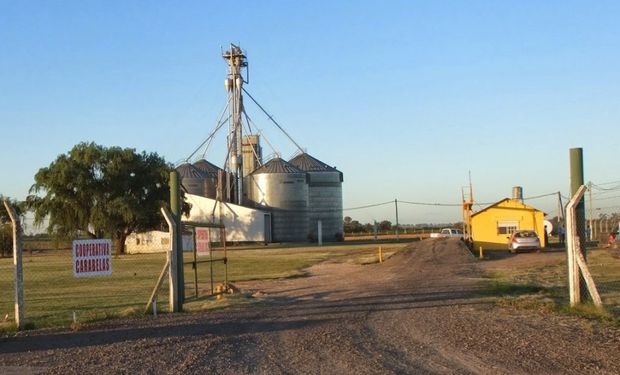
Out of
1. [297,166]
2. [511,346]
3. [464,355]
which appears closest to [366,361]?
[464,355]

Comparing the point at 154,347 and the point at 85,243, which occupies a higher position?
the point at 85,243

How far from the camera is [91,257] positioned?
1272 cm

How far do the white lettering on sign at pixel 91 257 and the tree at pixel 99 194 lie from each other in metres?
47.3

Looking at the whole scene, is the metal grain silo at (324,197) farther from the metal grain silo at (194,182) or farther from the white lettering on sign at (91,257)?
the white lettering on sign at (91,257)

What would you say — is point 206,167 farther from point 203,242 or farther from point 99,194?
point 203,242

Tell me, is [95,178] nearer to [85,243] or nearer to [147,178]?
[147,178]

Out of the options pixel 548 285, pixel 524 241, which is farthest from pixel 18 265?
pixel 524 241

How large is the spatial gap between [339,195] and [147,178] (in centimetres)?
3053

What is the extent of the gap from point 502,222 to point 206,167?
48753mm

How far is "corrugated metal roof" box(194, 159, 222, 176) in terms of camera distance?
86.0m

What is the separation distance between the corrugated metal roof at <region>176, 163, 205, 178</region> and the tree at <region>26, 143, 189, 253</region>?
20252 millimetres

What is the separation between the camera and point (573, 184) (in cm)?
1377

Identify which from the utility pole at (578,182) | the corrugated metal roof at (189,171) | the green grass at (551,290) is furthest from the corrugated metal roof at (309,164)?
the utility pole at (578,182)

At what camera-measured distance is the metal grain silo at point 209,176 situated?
83.2 metres
